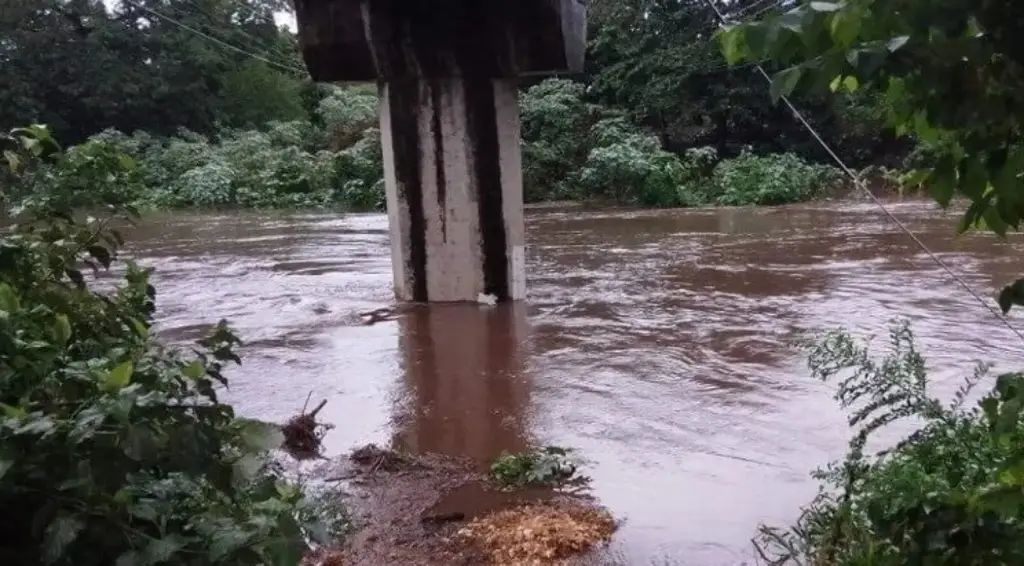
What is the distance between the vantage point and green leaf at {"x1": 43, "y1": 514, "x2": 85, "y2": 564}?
216 cm

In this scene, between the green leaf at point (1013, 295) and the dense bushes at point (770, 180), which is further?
the dense bushes at point (770, 180)

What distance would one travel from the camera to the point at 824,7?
1.71 metres

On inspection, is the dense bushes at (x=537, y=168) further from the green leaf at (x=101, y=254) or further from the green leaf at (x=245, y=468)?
the green leaf at (x=245, y=468)

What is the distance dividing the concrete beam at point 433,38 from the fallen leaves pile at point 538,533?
5.68 m

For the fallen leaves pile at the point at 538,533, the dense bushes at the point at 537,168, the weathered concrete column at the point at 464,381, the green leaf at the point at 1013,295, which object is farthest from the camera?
the dense bushes at the point at 537,168

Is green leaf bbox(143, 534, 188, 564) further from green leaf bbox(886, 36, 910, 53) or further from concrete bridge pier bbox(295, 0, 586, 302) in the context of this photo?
concrete bridge pier bbox(295, 0, 586, 302)

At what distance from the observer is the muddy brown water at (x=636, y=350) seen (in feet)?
17.5

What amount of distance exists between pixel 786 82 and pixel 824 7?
153mm

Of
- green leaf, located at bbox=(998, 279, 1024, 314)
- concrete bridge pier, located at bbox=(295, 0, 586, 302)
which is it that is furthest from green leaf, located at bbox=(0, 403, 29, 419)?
concrete bridge pier, located at bbox=(295, 0, 586, 302)

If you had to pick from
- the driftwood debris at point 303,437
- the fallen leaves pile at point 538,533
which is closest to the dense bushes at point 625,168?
the driftwood debris at point 303,437

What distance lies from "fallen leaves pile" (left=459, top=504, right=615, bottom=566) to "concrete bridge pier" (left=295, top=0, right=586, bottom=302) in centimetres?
550

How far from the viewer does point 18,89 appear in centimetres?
3033

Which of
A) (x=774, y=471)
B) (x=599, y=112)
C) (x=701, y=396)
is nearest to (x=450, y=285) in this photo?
(x=701, y=396)

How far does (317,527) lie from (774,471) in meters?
3.24
